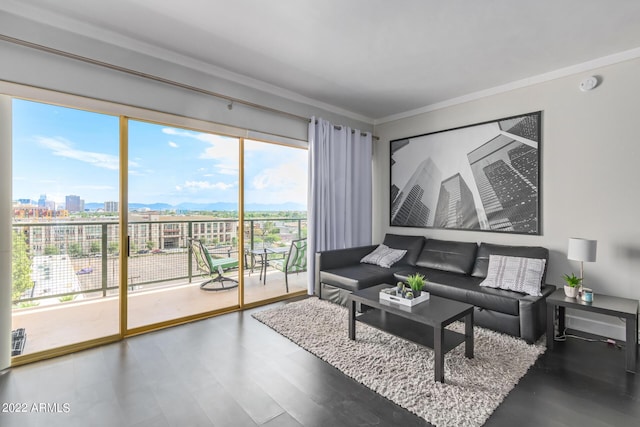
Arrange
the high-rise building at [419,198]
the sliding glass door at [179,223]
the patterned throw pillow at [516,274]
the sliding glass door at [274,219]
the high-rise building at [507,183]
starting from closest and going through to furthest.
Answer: the patterned throw pillow at [516,274] < the sliding glass door at [179,223] < the high-rise building at [507,183] < the sliding glass door at [274,219] < the high-rise building at [419,198]

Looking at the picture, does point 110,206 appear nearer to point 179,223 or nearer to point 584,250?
point 179,223

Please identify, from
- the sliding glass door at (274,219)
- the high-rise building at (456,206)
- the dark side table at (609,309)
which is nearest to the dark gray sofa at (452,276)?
the dark side table at (609,309)

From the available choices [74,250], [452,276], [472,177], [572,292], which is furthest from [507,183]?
[74,250]

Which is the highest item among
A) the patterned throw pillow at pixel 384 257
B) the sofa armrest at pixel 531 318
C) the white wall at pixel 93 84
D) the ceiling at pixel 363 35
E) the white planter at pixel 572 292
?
the ceiling at pixel 363 35

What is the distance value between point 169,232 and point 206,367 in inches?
67.7

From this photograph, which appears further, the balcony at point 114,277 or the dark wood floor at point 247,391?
the balcony at point 114,277

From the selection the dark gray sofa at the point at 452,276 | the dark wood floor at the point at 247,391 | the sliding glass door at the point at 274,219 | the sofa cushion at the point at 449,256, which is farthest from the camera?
the sliding glass door at the point at 274,219

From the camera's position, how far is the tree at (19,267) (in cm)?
245

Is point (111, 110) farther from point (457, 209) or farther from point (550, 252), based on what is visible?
point (550, 252)

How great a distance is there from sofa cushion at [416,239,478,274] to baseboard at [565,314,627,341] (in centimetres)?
108

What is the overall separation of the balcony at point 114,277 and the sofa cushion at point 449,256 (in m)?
1.93

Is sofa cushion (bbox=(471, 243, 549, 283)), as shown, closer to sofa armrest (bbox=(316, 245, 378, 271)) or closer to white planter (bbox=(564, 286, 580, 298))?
white planter (bbox=(564, 286, 580, 298))

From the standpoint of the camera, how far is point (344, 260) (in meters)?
4.20

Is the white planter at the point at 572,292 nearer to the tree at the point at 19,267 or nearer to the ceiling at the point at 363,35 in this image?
the ceiling at the point at 363,35
